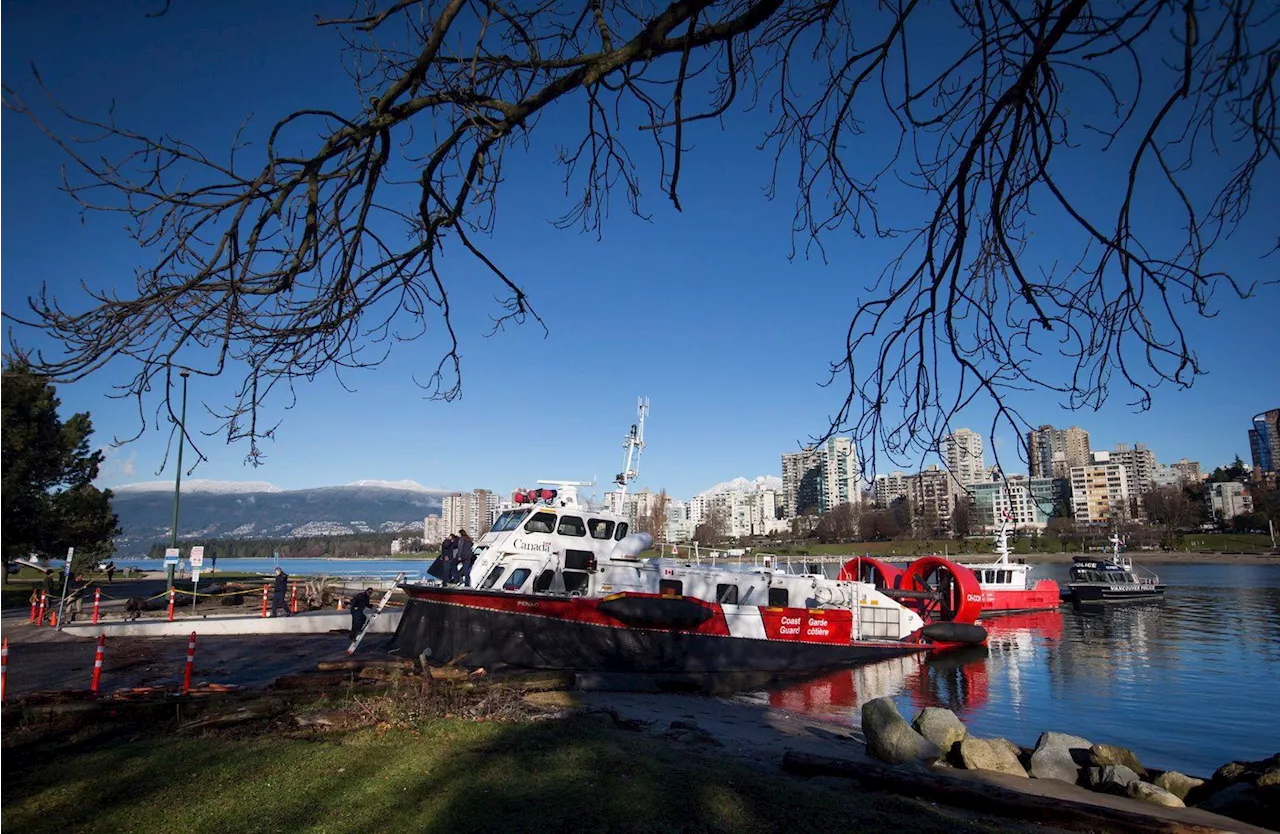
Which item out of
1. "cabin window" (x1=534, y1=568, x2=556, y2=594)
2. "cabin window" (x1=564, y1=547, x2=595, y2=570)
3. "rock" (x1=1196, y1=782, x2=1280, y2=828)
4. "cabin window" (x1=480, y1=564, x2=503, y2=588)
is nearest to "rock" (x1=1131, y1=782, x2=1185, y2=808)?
"rock" (x1=1196, y1=782, x2=1280, y2=828)

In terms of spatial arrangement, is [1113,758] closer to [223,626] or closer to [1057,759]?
[1057,759]

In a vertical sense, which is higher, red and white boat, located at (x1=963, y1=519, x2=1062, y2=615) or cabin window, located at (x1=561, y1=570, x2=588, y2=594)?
cabin window, located at (x1=561, y1=570, x2=588, y2=594)

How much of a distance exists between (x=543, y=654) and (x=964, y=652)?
15716 mm

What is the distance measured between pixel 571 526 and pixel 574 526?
0.07 meters

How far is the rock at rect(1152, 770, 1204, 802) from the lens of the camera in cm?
891

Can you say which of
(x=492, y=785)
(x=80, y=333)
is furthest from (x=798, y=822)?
(x=80, y=333)

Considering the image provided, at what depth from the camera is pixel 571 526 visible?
16.6 meters

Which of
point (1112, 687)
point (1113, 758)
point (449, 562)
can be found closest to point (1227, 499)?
point (1112, 687)

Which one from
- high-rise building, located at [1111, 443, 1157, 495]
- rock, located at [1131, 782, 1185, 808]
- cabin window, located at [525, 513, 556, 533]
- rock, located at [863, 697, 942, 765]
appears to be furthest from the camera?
high-rise building, located at [1111, 443, 1157, 495]

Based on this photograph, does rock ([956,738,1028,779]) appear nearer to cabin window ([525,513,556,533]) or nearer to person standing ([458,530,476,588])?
cabin window ([525,513,556,533])

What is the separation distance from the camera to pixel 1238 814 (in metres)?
8.05

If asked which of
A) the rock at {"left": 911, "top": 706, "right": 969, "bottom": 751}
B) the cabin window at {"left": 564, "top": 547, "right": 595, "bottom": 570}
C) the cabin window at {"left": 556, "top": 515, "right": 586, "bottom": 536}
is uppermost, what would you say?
the cabin window at {"left": 556, "top": 515, "right": 586, "bottom": 536}

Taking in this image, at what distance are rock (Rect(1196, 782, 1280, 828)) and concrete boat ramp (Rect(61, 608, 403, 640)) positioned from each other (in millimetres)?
17391

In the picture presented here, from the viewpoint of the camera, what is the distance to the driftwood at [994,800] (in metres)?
6.21
